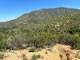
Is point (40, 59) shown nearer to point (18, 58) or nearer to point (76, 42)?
point (18, 58)

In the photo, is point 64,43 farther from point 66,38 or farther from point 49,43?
point 49,43

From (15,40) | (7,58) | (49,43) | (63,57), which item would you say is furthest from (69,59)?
(15,40)

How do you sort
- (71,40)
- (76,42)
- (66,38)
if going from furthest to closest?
(66,38) < (71,40) < (76,42)

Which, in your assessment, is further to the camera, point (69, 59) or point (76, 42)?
point (76, 42)

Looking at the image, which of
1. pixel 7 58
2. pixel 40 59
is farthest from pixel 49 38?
pixel 7 58

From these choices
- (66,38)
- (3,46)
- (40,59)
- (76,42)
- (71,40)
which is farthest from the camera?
(66,38)

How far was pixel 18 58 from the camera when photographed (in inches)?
341

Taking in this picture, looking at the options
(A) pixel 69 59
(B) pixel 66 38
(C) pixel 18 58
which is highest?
(B) pixel 66 38

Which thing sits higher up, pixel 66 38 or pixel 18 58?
pixel 66 38

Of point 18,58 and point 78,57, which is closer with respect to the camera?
point 18,58

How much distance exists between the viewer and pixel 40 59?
859cm

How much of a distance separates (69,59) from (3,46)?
9.25 m

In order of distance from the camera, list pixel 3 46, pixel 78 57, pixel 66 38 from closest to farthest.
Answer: pixel 78 57 < pixel 3 46 < pixel 66 38

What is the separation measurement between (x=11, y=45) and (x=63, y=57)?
7698mm
